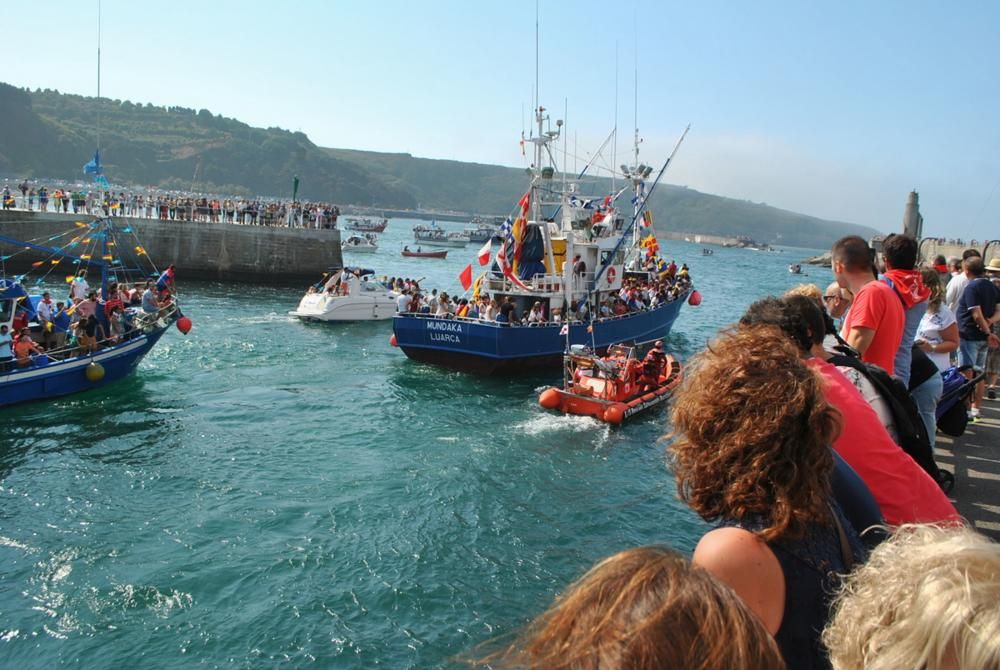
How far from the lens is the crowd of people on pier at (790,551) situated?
3.95 feet

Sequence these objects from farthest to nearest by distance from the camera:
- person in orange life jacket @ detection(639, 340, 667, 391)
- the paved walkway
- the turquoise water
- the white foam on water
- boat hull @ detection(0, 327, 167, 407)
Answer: person in orange life jacket @ detection(639, 340, 667, 391) → boat hull @ detection(0, 327, 167, 407) → the white foam on water → the turquoise water → the paved walkway

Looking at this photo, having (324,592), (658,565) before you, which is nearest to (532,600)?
(324,592)

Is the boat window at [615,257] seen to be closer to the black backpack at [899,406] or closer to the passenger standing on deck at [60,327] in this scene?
the passenger standing on deck at [60,327]

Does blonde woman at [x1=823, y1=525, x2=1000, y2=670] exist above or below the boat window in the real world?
below

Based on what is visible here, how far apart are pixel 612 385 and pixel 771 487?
1561cm

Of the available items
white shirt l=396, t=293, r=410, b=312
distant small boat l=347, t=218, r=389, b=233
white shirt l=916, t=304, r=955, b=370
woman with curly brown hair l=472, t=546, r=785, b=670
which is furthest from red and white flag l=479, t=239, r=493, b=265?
distant small boat l=347, t=218, r=389, b=233

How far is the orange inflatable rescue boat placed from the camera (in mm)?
17156

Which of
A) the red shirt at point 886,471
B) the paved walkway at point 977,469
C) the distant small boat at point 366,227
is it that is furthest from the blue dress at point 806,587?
the distant small boat at point 366,227

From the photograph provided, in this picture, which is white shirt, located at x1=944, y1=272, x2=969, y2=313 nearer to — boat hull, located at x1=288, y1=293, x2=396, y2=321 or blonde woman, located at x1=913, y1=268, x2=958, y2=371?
blonde woman, located at x1=913, y1=268, x2=958, y2=371

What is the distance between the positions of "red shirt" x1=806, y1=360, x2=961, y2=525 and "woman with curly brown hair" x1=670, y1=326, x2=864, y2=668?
52 centimetres

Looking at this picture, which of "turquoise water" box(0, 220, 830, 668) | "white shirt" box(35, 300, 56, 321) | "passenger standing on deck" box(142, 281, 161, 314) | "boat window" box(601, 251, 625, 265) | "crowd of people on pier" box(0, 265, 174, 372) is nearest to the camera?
"turquoise water" box(0, 220, 830, 668)

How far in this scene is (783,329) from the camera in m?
2.94

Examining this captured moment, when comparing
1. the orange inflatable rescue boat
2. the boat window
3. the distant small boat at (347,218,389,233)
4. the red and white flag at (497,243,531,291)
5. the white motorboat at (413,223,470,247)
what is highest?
the distant small boat at (347,218,389,233)

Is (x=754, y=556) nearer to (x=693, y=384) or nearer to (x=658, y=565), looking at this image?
(x=693, y=384)
